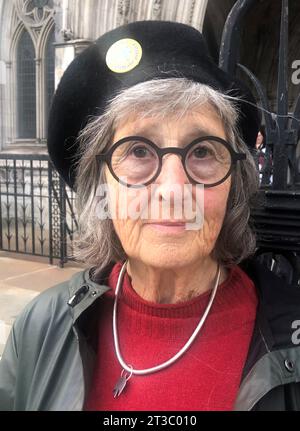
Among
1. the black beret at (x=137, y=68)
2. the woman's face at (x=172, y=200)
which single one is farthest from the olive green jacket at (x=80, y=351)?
the black beret at (x=137, y=68)

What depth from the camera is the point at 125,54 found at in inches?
49.5

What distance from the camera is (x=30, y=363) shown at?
1348 millimetres

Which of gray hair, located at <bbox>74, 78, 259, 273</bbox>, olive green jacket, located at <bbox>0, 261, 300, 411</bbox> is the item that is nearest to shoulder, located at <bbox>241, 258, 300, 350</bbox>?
olive green jacket, located at <bbox>0, 261, 300, 411</bbox>

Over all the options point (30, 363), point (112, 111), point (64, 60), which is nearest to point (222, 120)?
point (112, 111)

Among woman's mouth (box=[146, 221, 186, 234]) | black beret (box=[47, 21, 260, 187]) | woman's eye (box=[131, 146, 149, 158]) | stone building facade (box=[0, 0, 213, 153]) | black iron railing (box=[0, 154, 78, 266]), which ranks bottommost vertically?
black iron railing (box=[0, 154, 78, 266])

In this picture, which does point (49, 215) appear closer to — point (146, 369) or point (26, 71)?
point (26, 71)

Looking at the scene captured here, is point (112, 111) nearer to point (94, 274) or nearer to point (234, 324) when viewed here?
point (94, 274)

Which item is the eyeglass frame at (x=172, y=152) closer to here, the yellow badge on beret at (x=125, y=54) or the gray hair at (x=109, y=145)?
the gray hair at (x=109, y=145)

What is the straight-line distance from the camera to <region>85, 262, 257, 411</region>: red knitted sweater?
45.9 inches

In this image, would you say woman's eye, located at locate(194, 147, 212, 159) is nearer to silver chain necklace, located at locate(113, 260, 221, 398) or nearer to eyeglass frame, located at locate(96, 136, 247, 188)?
eyeglass frame, located at locate(96, 136, 247, 188)

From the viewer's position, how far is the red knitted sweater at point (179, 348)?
1167mm

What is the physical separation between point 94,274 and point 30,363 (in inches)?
13.7

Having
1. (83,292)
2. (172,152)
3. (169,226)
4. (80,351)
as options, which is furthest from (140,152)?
(80,351)

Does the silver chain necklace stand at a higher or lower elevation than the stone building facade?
lower
